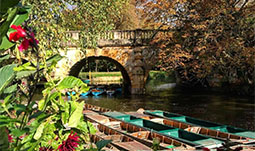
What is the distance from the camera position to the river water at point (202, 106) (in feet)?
35.6

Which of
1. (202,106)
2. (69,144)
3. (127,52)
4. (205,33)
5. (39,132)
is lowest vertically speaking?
(202,106)

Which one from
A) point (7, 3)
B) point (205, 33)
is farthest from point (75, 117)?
point (205, 33)

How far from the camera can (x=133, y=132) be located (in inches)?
278

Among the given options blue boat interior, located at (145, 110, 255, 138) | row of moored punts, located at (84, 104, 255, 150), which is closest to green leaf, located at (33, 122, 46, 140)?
row of moored punts, located at (84, 104, 255, 150)

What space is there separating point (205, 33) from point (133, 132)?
6.25 m

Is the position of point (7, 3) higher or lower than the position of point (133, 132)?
higher

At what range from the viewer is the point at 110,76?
27.2 m

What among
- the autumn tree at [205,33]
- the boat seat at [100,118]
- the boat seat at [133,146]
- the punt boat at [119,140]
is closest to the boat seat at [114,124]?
the boat seat at [100,118]

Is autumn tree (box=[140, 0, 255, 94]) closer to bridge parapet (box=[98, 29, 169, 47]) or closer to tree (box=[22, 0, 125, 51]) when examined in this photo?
bridge parapet (box=[98, 29, 169, 47])

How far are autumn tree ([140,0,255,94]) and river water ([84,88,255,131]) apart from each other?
1442 mm

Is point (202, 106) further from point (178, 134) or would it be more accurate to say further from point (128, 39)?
point (178, 134)

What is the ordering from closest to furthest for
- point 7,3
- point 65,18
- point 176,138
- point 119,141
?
point 7,3 → point 65,18 → point 176,138 → point 119,141

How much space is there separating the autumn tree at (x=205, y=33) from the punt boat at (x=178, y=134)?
4.12m

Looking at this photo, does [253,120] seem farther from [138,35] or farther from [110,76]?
[110,76]
